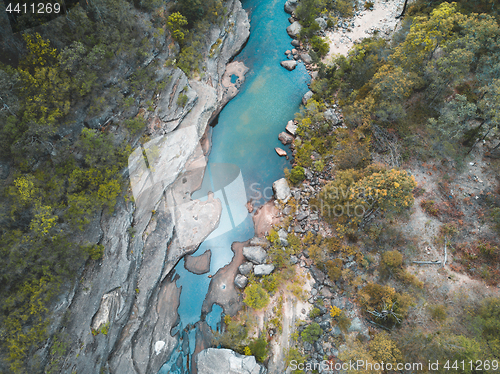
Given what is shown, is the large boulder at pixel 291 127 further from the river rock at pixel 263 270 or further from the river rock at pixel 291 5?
the river rock at pixel 291 5

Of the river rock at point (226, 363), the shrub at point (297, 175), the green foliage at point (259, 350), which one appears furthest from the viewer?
the shrub at point (297, 175)

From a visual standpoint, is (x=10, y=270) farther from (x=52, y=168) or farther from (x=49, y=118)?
(x=49, y=118)

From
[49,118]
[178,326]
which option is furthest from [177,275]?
[49,118]

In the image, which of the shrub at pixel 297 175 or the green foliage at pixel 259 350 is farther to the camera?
the shrub at pixel 297 175

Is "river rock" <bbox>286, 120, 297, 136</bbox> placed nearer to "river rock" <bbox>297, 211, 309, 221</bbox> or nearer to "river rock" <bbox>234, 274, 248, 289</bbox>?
"river rock" <bbox>297, 211, 309, 221</bbox>

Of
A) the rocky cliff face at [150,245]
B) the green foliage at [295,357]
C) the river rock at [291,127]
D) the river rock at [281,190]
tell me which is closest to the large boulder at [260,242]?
the rocky cliff face at [150,245]
